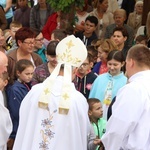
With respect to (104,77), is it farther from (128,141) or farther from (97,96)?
(128,141)

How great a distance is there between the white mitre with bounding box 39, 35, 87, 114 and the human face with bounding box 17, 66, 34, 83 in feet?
4.66

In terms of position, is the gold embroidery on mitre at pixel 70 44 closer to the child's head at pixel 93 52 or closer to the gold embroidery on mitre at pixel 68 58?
the gold embroidery on mitre at pixel 68 58

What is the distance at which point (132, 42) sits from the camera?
9.56 meters

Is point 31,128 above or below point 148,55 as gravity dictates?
below

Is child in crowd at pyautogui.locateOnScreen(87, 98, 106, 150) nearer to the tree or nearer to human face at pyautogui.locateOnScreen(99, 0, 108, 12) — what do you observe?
the tree

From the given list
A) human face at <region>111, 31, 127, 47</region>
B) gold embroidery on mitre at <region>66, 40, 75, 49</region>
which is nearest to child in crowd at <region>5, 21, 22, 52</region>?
human face at <region>111, 31, 127, 47</region>

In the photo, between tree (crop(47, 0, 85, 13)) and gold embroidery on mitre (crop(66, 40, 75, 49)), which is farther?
tree (crop(47, 0, 85, 13))

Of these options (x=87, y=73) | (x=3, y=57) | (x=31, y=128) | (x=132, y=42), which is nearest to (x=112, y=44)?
(x=87, y=73)

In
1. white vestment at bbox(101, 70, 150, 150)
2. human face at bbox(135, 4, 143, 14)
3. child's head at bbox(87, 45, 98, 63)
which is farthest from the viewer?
human face at bbox(135, 4, 143, 14)

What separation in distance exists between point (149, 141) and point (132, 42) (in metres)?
4.82

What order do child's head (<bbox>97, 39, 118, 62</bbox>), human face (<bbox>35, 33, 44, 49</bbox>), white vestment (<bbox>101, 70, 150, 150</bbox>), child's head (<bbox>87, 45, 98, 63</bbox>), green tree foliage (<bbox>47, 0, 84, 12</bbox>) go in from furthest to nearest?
1. green tree foliage (<bbox>47, 0, 84, 12</bbox>)
2. human face (<bbox>35, 33, 44, 49</bbox>)
3. child's head (<bbox>87, 45, 98, 63</bbox>)
4. child's head (<bbox>97, 39, 118, 62</bbox>)
5. white vestment (<bbox>101, 70, 150, 150</bbox>)

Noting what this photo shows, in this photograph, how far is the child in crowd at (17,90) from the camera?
623cm

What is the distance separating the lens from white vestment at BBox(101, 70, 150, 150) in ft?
15.8

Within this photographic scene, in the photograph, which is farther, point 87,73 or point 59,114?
point 87,73
